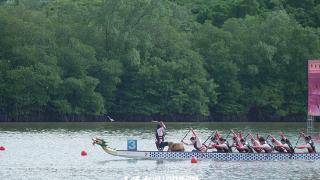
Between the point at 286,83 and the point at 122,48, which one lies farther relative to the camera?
the point at 286,83

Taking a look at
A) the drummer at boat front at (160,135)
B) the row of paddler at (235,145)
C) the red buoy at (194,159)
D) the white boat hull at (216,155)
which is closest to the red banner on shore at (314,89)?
the row of paddler at (235,145)

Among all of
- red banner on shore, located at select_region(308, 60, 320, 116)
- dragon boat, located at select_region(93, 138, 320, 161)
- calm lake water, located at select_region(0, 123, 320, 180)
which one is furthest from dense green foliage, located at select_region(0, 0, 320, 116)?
dragon boat, located at select_region(93, 138, 320, 161)

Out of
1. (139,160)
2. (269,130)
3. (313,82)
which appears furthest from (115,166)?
(269,130)

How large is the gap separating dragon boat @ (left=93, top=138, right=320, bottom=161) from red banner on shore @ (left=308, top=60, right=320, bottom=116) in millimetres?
14540

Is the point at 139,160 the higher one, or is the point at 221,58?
the point at 221,58

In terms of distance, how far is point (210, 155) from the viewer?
153 ft

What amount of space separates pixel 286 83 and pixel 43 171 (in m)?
53.0

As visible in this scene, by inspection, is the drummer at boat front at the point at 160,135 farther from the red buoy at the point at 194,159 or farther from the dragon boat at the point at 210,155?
the red buoy at the point at 194,159

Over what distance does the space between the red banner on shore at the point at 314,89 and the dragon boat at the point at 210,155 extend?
14.5 meters

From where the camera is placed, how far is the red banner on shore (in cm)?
6175

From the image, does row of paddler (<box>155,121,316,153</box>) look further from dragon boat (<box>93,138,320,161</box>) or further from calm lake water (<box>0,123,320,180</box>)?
calm lake water (<box>0,123,320,180</box>)

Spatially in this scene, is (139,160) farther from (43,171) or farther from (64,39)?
(64,39)

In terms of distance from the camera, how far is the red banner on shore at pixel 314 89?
203 feet

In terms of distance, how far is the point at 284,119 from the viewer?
91.4 metres
